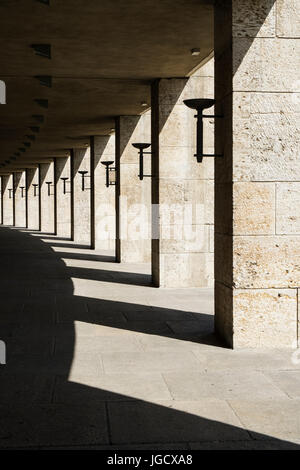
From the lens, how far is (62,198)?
31422 millimetres

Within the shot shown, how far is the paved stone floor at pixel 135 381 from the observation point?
178 inches

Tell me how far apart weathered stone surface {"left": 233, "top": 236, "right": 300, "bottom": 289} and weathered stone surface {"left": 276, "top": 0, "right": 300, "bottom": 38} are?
2.38m

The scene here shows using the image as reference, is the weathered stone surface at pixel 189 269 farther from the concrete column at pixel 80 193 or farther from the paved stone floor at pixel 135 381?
the concrete column at pixel 80 193

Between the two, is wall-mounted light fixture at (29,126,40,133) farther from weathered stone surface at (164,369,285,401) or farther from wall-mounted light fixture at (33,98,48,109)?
weathered stone surface at (164,369,285,401)

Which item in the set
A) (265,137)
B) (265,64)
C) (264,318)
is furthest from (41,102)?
(264,318)

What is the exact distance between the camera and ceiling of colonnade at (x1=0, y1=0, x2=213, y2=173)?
8398 mm

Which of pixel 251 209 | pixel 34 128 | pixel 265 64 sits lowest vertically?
pixel 251 209

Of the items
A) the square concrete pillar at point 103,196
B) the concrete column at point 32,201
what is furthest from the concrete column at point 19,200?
the square concrete pillar at point 103,196

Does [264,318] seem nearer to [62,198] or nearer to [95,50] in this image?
[95,50]

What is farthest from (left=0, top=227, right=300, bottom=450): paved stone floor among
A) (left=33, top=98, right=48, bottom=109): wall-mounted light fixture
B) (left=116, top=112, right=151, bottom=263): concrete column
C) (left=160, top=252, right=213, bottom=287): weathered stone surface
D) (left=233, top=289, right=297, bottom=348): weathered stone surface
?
(left=116, top=112, right=151, bottom=263): concrete column

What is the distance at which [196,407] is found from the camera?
5.14 metres

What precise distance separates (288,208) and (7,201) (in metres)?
43.0
